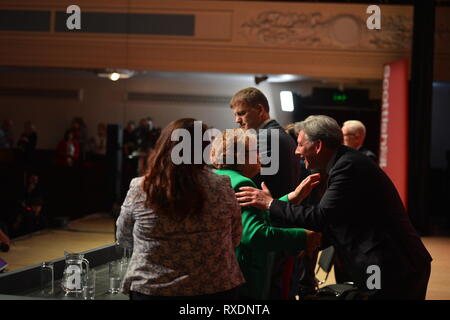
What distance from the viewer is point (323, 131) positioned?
2.40 metres

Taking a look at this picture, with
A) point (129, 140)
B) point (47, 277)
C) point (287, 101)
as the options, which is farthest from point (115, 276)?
point (129, 140)

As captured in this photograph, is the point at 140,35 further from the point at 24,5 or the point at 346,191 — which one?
the point at 346,191

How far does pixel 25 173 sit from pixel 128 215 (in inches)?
259

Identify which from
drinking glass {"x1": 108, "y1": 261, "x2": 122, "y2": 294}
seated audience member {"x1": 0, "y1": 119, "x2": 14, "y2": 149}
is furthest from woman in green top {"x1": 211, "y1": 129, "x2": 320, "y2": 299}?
seated audience member {"x1": 0, "y1": 119, "x2": 14, "y2": 149}

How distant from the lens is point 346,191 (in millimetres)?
2324

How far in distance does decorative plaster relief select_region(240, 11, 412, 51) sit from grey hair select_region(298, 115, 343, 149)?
7.68m

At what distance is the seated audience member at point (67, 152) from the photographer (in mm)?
9578

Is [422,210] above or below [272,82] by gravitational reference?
below

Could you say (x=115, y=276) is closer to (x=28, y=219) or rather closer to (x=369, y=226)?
(x=369, y=226)

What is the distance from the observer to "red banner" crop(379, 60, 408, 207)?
8617mm

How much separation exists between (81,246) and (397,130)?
180 inches

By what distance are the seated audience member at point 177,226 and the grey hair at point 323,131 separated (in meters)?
0.58

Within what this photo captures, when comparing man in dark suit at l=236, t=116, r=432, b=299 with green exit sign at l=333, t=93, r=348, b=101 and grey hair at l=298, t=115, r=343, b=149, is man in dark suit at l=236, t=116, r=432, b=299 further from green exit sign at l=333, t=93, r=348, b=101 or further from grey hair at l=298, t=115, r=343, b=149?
green exit sign at l=333, t=93, r=348, b=101

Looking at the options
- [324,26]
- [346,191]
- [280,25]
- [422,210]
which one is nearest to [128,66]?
[280,25]
